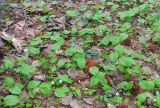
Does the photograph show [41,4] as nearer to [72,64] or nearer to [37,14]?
[37,14]

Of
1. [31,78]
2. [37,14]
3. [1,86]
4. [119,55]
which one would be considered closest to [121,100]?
[119,55]

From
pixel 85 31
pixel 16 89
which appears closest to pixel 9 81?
pixel 16 89

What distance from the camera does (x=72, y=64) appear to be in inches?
144

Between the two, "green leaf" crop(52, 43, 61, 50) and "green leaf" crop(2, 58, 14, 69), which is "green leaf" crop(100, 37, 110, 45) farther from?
"green leaf" crop(2, 58, 14, 69)

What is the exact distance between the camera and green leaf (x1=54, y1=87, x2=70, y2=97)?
324 centimetres

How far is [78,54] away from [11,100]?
1023 mm

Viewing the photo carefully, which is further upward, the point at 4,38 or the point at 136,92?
the point at 4,38

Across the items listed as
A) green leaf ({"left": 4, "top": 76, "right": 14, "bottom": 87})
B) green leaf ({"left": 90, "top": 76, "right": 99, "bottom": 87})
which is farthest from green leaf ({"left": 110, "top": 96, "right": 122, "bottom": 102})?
green leaf ({"left": 4, "top": 76, "right": 14, "bottom": 87})

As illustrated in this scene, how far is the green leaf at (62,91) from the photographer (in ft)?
10.6

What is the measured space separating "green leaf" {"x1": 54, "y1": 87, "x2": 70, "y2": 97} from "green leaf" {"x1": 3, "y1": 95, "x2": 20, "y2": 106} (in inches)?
15.7

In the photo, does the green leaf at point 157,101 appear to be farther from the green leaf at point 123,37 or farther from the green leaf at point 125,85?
the green leaf at point 123,37

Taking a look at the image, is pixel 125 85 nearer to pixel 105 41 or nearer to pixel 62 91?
pixel 62 91

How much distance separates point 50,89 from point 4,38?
3.19ft

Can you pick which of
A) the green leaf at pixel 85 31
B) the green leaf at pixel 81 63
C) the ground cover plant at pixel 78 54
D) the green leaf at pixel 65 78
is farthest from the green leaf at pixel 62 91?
the green leaf at pixel 85 31
